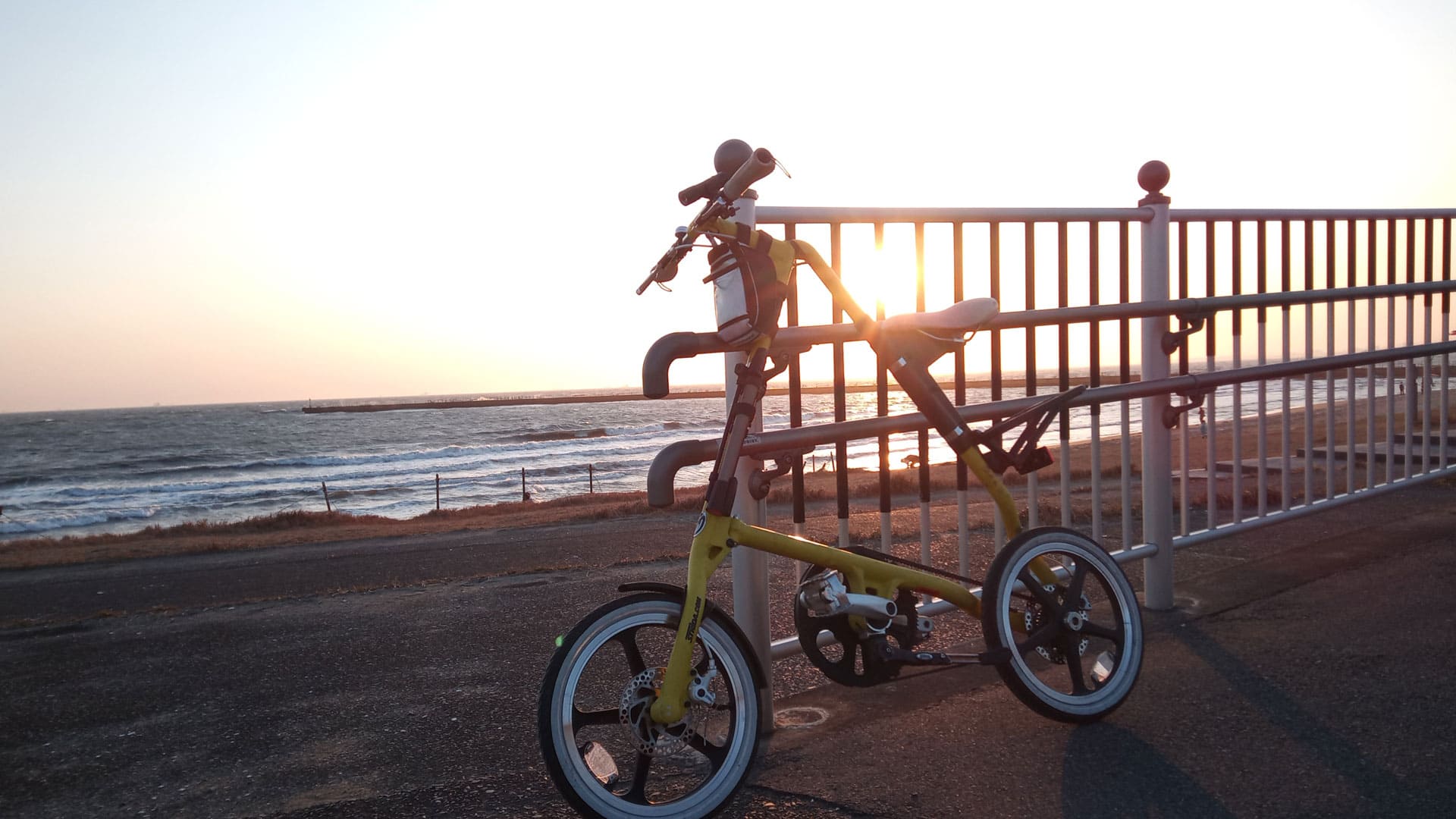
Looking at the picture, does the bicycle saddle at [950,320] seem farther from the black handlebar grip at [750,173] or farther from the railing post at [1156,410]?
the railing post at [1156,410]

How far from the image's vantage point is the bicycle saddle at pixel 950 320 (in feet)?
8.00

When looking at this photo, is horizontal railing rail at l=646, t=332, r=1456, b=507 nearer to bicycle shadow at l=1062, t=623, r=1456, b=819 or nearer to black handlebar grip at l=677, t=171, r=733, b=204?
black handlebar grip at l=677, t=171, r=733, b=204

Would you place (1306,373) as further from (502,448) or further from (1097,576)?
(502,448)

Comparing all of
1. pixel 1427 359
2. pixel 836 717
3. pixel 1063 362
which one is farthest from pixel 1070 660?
pixel 1427 359

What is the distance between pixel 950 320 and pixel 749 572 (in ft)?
3.01

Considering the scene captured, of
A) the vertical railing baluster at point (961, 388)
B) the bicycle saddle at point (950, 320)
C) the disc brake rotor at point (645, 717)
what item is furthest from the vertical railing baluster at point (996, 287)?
the disc brake rotor at point (645, 717)

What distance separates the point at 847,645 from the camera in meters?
2.28

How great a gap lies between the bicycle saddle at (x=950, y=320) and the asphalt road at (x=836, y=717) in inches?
44.0

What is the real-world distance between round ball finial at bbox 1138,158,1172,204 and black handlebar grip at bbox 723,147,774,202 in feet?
7.32

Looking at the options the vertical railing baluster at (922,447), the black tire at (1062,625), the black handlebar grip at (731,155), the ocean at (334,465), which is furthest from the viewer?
the ocean at (334,465)

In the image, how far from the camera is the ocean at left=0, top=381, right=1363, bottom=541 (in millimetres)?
34406

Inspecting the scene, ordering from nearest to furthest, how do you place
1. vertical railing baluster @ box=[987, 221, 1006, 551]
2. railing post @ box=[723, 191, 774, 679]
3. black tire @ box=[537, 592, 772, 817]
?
black tire @ box=[537, 592, 772, 817] < railing post @ box=[723, 191, 774, 679] < vertical railing baluster @ box=[987, 221, 1006, 551]

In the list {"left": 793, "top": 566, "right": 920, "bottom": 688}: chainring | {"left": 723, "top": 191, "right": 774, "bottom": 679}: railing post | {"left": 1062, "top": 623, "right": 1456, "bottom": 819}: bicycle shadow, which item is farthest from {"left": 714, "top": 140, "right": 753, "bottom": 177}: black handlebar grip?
{"left": 1062, "top": 623, "right": 1456, "bottom": 819}: bicycle shadow

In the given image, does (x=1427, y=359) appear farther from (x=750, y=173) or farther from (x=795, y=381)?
(x=750, y=173)
